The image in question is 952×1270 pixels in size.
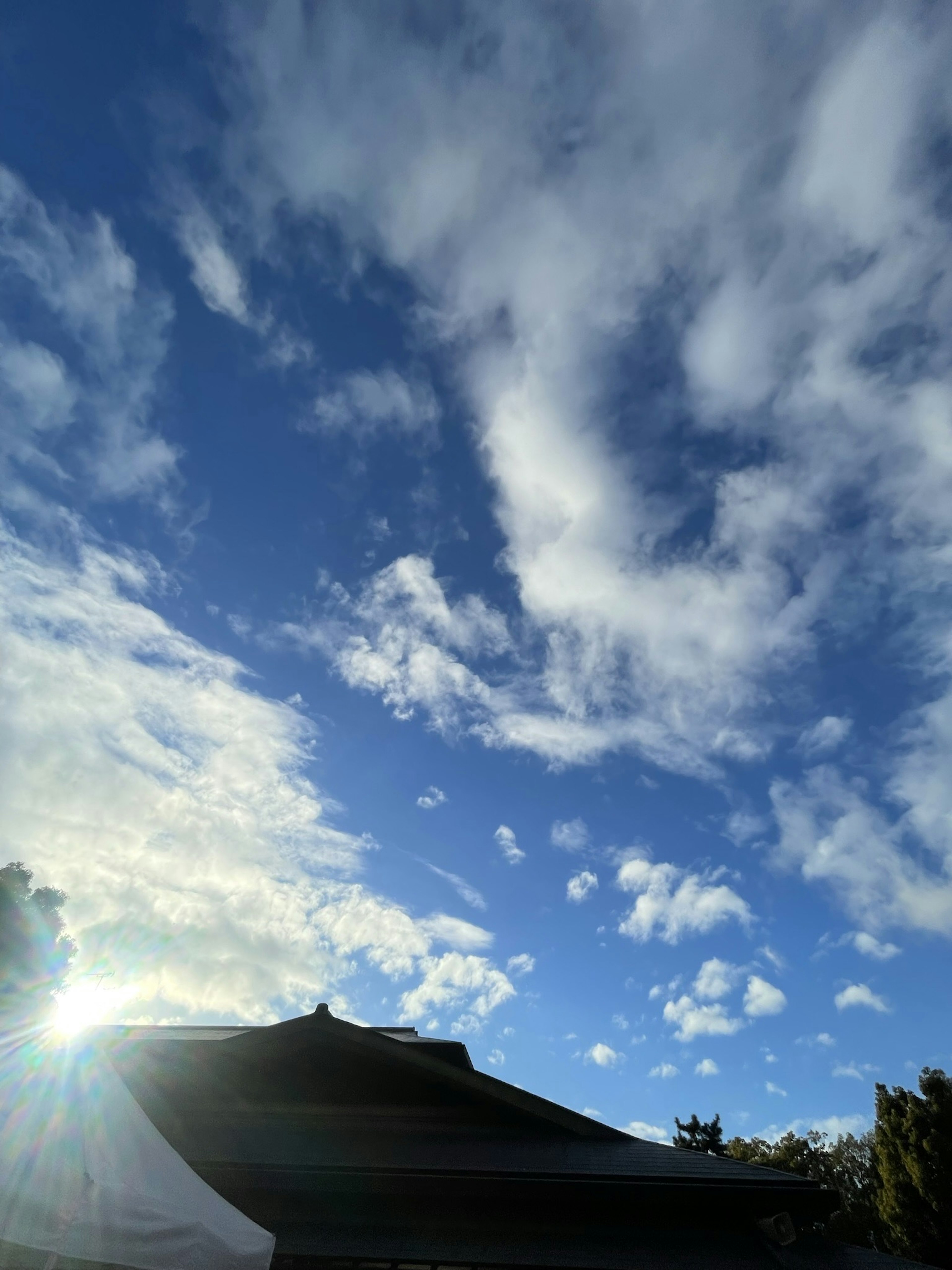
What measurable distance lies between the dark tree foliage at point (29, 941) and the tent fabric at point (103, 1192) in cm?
1702

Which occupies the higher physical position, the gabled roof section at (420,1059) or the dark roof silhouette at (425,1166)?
the gabled roof section at (420,1059)

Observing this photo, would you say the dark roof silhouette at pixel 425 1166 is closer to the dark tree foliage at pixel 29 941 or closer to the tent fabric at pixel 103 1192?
the tent fabric at pixel 103 1192

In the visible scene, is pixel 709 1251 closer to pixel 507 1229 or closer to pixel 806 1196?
pixel 806 1196

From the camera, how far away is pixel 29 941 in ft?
69.8

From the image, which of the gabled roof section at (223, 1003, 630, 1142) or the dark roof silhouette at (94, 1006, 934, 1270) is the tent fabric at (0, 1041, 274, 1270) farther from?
the gabled roof section at (223, 1003, 630, 1142)

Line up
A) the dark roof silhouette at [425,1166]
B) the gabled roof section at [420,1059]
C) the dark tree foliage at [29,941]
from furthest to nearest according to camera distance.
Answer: the dark tree foliage at [29,941], the gabled roof section at [420,1059], the dark roof silhouette at [425,1166]

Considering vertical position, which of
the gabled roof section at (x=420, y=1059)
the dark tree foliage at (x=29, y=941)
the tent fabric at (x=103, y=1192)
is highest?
the dark tree foliage at (x=29, y=941)

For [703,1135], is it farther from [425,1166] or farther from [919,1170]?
[425,1166]

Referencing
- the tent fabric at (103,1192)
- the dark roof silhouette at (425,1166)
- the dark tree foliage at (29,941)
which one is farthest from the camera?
the dark tree foliage at (29,941)

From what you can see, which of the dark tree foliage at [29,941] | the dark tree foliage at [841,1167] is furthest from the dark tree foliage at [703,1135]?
the dark tree foliage at [29,941]

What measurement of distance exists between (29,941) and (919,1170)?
3335cm

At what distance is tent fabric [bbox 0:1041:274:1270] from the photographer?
475 centimetres

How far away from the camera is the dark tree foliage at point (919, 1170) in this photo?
2198 cm

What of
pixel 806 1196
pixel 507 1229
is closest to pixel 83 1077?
pixel 507 1229
